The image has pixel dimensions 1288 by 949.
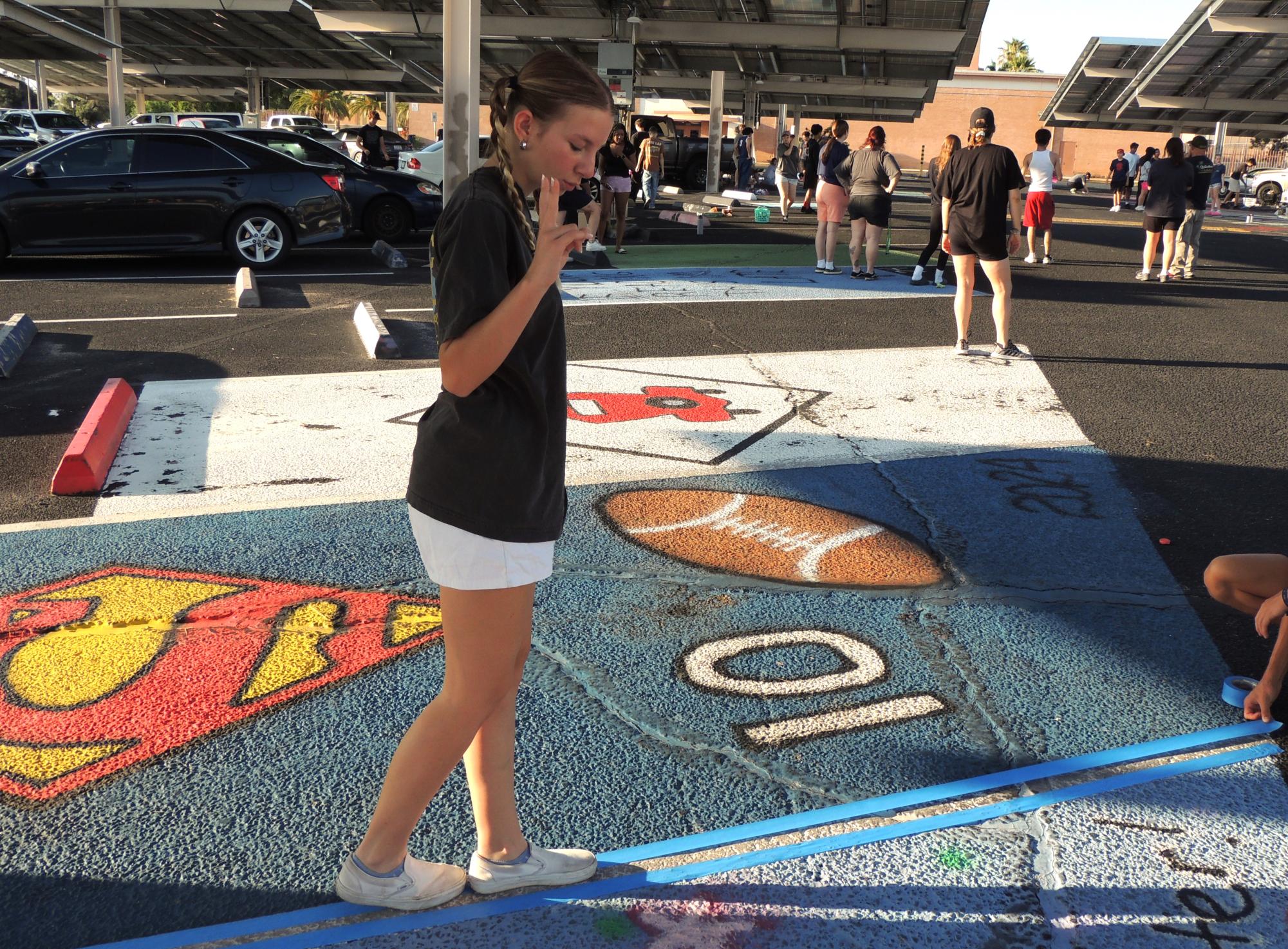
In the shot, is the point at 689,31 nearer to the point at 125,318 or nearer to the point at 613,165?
the point at 613,165

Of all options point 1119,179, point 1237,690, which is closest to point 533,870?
point 1237,690

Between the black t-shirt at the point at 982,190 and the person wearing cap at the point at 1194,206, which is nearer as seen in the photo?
the black t-shirt at the point at 982,190

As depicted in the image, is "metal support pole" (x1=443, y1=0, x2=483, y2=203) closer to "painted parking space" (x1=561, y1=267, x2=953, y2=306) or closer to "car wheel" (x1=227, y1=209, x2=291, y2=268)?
"painted parking space" (x1=561, y1=267, x2=953, y2=306)

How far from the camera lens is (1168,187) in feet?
42.9

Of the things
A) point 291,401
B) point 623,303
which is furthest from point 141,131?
point 291,401

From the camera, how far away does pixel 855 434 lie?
6.68m

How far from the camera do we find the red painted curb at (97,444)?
5.39m

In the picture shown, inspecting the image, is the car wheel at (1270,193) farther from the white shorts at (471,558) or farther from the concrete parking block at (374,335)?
the white shorts at (471,558)

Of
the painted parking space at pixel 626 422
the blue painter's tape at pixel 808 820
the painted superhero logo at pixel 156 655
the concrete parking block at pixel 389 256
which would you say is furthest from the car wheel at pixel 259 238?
the blue painter's tape at pixel 808 820

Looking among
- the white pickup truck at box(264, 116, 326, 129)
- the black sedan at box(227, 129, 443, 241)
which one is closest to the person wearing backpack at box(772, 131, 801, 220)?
the black sedan at box(227, 129, 443, 241)

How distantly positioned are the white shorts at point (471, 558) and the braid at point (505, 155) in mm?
569

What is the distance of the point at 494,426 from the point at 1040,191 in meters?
14.3

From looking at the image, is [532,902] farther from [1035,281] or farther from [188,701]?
[1035,281]

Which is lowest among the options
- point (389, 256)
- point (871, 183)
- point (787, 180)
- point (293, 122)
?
point (389, 256)
